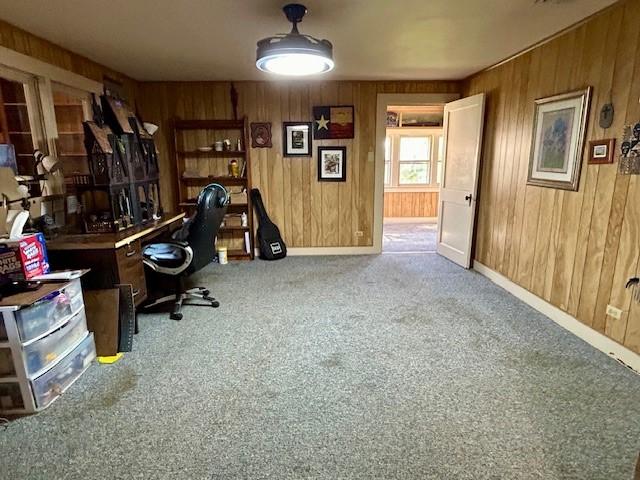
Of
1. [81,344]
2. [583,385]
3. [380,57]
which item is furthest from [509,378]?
[380,57]

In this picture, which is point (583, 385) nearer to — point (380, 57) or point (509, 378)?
point (509, 378)

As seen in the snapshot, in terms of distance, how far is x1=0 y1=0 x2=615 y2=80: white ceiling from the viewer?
7.57 ft

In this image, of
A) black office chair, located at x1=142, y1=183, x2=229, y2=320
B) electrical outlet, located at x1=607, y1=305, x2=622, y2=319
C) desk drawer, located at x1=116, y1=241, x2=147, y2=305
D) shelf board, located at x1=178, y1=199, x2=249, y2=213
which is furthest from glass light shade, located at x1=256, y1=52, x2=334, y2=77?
electrical outlet, located at x1=607, y1=305, x2=622, y2=319

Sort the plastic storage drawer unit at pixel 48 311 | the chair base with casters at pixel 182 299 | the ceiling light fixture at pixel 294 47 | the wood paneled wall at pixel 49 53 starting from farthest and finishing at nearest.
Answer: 1. the chair base with casters at pixel 182 299
2. the wood paneled wall at pixel 49 53
3. the ceiling light fixture at pixel 294 47
4. the plastic storage drawer unit at pixel 48 311

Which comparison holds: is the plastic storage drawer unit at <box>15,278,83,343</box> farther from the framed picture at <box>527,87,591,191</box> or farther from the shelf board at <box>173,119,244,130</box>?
the framed picture at <box>527,87,591,191</box>

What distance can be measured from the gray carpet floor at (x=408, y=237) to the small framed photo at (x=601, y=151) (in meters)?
2.84

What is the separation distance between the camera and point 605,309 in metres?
2.52

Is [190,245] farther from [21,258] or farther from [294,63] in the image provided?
[294,63]

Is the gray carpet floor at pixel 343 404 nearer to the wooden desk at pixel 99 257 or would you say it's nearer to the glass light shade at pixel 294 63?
the wooden desk at pixel 99 257

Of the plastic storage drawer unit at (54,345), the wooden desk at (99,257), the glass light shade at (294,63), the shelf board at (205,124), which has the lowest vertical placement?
the plastic storage drawer unit at (54,345)

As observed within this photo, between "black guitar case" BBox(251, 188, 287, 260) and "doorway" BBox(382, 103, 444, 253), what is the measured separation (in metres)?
3.07

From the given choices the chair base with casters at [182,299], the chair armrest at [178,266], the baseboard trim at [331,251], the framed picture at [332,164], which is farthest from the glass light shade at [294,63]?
the baseboard trim at [331,251]

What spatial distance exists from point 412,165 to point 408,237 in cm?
217

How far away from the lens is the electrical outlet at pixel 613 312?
2.42 m
